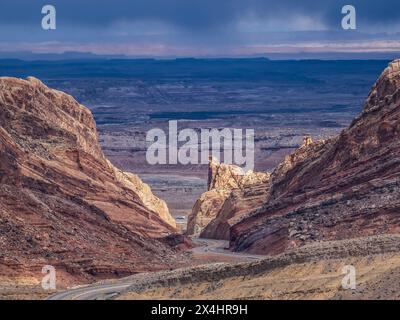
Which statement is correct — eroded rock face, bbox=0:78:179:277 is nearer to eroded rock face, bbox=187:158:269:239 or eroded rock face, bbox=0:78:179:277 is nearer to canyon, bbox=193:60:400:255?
eroded rock face, bbox=187:158:269:239

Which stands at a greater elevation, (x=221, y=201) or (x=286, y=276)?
(x=286, y=276)

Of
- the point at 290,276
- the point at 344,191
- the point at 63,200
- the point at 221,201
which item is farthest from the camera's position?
the point at 221,201

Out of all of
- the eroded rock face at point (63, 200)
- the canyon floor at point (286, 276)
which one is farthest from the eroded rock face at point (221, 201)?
the canyon floor at point (286, 276)

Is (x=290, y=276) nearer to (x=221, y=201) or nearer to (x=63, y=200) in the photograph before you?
(x=63, y=200)

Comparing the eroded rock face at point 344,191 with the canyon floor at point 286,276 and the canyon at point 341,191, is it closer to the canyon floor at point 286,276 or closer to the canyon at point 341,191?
the canyon at point 341,191

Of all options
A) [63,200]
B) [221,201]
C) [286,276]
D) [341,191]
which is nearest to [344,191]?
[341,191]

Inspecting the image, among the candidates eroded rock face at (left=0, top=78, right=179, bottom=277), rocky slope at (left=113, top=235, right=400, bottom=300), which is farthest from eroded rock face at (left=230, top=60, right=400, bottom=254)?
rocky slope at (left=113, top=235, right=400, bottom=300)

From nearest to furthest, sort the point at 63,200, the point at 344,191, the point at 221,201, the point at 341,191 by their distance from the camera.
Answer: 1. the point at 344,191
2. the point at 341,191
3. the point at 63,200
4. the point at 221,201
